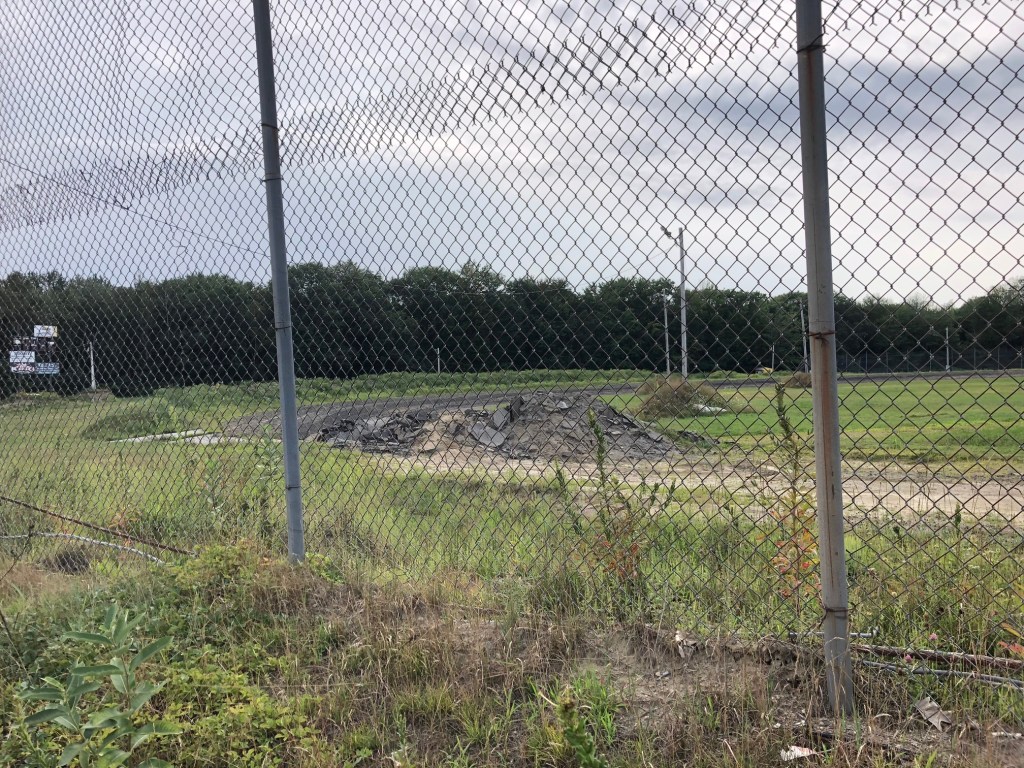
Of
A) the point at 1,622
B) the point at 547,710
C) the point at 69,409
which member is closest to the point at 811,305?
the point at 547,710

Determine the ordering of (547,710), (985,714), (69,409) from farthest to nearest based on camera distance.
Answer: (69,409) < (547,710) < (985,714)

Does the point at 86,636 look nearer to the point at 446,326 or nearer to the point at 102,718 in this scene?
the point at 102,718

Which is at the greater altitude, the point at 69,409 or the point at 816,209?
the point at 816,209

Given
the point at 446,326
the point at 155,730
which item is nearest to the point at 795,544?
the point at 446,326

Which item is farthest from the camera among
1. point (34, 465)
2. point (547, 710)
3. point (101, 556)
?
point (34, 465)

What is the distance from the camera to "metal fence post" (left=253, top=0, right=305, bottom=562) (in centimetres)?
348

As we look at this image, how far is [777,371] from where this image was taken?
2.46 metres

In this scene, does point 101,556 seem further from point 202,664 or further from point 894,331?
point 894,331

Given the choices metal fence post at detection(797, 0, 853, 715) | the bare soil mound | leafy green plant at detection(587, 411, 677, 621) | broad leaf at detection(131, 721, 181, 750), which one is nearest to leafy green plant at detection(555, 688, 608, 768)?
metal fence post at detection(797, 0, 853, 715)

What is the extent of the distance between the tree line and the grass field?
16cm

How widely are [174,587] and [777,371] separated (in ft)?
9.33

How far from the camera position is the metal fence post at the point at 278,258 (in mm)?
3482

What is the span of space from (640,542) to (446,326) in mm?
1319

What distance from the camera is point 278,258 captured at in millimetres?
3490
